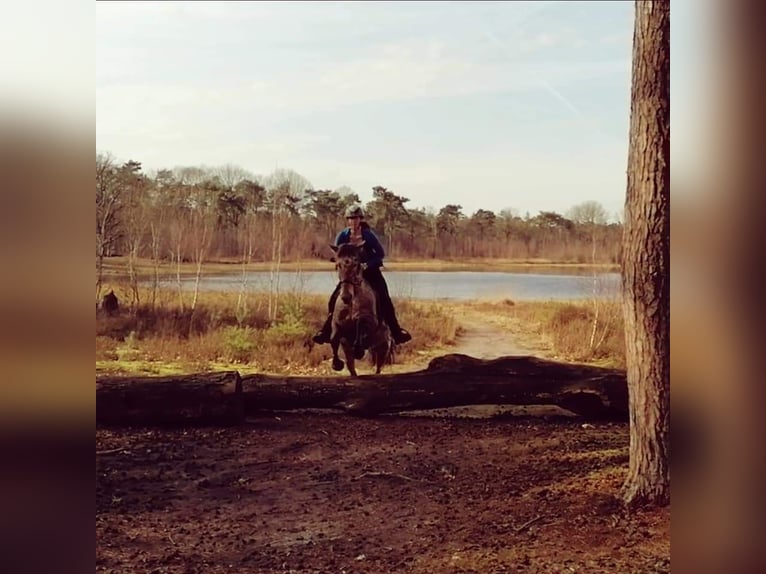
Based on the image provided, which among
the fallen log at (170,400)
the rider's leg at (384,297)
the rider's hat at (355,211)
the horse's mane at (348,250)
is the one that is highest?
the rider's hat at (355,211)

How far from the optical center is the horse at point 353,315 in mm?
3389

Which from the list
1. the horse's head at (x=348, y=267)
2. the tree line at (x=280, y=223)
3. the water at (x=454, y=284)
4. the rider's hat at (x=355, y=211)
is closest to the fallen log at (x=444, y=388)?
the water at (x=454, y=284)

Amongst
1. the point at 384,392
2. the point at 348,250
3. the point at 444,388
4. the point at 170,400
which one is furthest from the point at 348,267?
the point at 170,400

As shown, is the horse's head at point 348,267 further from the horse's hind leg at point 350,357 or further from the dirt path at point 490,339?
the dirt path at point 490,339

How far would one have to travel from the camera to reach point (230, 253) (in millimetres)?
3430

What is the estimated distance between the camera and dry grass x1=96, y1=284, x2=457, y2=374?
3389 mm

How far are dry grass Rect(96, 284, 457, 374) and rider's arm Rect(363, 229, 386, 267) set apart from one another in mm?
241

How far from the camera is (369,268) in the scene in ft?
11.2

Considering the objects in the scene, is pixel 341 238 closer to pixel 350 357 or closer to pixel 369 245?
pixel 369 245

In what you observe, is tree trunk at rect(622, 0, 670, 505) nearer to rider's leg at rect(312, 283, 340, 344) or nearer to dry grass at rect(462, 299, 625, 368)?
dry grass at rect(462, 299, 625, 368)

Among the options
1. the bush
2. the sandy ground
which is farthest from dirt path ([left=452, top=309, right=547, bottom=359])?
the bush

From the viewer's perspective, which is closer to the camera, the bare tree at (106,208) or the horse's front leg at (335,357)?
the bare tree at (106,208)

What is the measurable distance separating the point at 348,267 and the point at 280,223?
0.39m
